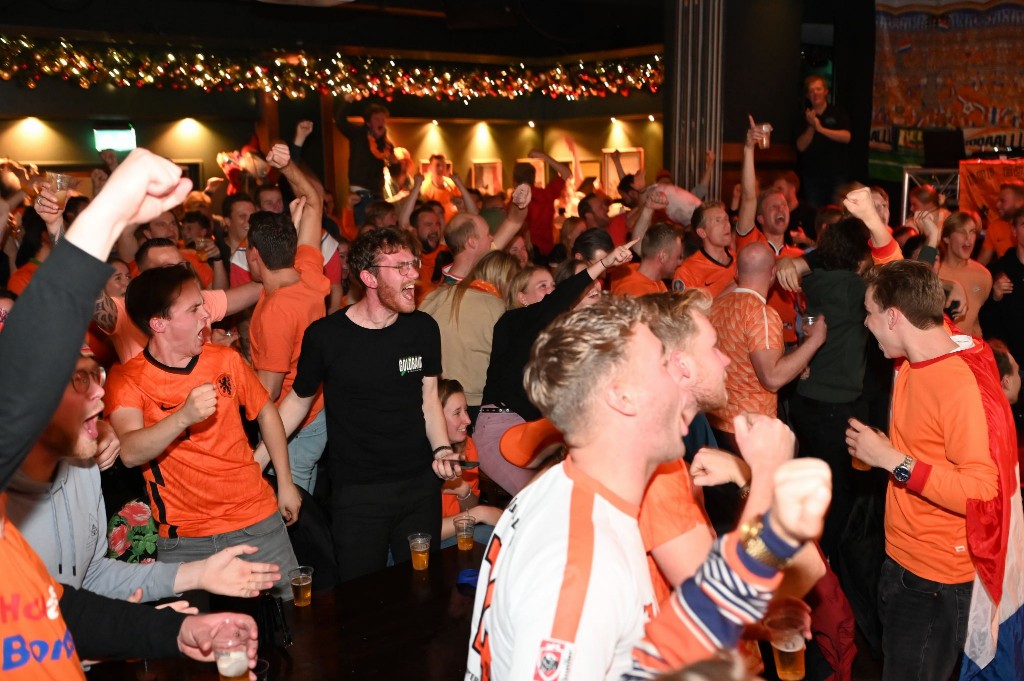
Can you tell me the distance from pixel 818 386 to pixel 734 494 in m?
1.79

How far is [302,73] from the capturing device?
1130 centimetres

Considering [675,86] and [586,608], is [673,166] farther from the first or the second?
[586,608]

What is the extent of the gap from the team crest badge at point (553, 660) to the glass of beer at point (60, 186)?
330cm

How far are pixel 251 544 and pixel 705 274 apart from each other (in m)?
3.24

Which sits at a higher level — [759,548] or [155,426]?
[759,548]

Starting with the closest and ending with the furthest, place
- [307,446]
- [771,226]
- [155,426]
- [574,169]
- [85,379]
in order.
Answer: [85,379]
[155,426]
[307,446]
[771,226]
[574,169]

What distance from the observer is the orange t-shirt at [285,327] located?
3994mm

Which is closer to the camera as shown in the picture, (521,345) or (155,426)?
(155,426)

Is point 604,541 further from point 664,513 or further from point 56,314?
point 56,314

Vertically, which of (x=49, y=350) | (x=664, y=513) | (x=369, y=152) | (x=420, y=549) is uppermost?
(x=369, y=152)

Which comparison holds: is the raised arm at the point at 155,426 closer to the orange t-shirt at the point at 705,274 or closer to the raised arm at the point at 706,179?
the orange t-shirt at the point at 705,274

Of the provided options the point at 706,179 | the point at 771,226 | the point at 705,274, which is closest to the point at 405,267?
the point at 705,274

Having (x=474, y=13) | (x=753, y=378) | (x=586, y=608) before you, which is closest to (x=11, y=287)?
(x=753, y=378)

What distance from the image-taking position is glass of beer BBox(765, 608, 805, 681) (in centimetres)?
207
